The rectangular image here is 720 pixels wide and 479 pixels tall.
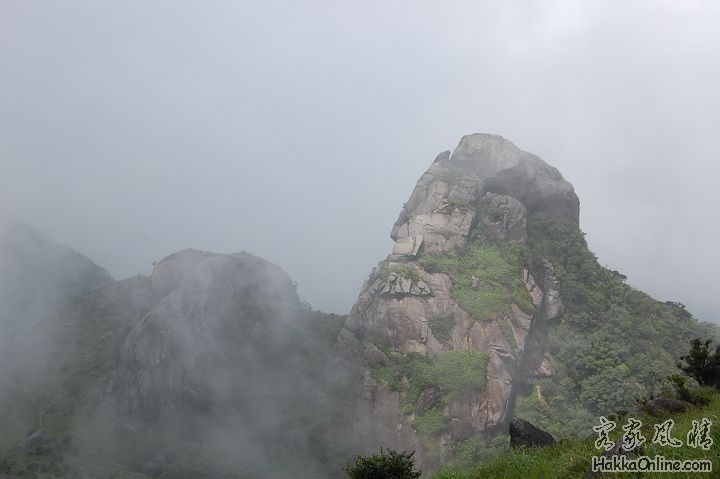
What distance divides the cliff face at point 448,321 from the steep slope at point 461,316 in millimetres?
117

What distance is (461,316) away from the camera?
153 feet

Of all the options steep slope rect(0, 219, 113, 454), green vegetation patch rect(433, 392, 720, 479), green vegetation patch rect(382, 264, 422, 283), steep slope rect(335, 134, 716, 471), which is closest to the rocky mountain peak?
steep slope rect(335, 134, 716, 471)

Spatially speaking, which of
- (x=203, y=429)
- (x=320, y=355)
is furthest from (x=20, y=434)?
(x=320, y=355)

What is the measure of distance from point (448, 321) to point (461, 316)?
156 cm

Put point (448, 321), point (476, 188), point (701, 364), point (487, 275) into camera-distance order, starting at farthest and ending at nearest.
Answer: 1. point (476, 188)
2. point (487, 275)
3. point (448, 321)
4. point (701, 364)

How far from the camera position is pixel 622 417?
1465cm

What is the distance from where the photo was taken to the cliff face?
41331 millimetres

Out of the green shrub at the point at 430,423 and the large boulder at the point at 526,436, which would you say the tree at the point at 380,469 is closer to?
the large boulder at the point at 526,436

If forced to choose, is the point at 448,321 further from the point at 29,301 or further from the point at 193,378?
the point at 29,301

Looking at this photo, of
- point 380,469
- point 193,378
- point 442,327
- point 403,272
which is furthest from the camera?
point 193,378

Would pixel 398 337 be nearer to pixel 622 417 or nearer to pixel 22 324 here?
pixel 622 417

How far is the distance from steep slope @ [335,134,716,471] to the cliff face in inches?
4.6

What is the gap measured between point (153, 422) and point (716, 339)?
67313 mm

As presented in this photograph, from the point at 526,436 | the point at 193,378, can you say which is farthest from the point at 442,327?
the point at 193,378
